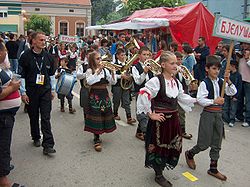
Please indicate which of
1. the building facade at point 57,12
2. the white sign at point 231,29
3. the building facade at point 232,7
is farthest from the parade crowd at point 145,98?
the building facade at point 57,12

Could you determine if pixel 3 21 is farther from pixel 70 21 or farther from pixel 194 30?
pixel 194 30

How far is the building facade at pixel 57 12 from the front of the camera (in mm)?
48344

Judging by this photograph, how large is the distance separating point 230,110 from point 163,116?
3899mm

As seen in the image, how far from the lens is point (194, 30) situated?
471 inches

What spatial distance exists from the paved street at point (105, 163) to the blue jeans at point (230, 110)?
645 mm

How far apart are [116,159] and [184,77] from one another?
197cm

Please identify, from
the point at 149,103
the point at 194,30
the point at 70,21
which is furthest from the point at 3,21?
the point at 149,103

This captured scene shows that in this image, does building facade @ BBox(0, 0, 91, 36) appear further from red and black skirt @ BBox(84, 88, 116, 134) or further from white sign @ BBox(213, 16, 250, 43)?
white sign @ BBox(213, 16, 250, 43)

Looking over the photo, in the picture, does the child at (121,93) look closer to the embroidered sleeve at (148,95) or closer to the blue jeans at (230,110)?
the blue jeans at (230,110)

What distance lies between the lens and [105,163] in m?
4.64

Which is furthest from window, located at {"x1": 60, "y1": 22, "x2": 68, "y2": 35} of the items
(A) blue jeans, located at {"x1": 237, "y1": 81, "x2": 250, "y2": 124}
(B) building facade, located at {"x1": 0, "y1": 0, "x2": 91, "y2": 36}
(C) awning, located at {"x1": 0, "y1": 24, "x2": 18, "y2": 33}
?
(A) blue jeans, located at {"x1": 237, "y1": 81, "x2": 250, "y2": 124}

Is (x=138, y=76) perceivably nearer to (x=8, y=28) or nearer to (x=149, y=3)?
(x=149, y=3)

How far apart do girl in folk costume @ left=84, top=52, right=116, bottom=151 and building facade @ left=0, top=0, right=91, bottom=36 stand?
46.0 meters

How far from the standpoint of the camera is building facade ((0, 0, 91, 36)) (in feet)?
159
